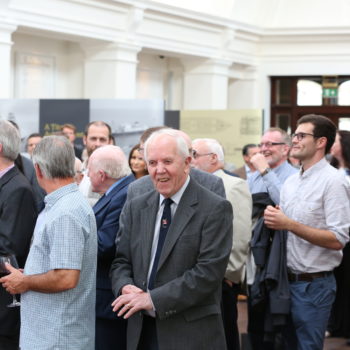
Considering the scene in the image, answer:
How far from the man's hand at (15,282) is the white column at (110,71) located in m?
8.60

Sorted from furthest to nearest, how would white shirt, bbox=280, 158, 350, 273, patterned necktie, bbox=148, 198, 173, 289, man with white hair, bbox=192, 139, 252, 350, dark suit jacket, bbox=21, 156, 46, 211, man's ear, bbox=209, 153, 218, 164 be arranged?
dark suit jacket, bbox=21, 156, 46, 211 → man's ear, bbox=209, 153, 218, 164 → man with white hair, bbox=192, 139, 252, 350 → white shirt, bbox=280, 158, 350, 273 → patterned necktie, bbox=148, 198, 173, 289

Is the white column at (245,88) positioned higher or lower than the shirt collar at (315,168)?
higher

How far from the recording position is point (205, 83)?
46.9 ft

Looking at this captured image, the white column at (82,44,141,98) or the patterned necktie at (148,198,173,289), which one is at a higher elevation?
the white column at (82,44,141,98)

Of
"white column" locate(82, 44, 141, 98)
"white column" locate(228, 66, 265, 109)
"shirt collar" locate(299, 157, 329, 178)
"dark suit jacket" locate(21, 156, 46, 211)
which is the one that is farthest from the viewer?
"white column" locate(228, 66, 265, 109)

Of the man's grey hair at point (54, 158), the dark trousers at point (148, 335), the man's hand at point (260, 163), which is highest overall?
the man's grey hair at point (54, 158)

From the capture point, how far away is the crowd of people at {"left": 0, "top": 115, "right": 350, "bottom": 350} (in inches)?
132

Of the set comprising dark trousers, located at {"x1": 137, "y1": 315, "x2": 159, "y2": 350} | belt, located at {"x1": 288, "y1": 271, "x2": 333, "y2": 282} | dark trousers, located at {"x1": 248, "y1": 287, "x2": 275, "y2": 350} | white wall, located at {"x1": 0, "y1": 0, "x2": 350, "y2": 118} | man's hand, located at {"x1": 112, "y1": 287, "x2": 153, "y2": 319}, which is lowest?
dark trousers, located at {"x1": 248, "y1": 287, "x2": 275, "y2": 350}

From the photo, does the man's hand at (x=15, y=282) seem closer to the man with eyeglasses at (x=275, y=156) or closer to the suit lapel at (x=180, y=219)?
the suit lapel at (x=180, y=219)

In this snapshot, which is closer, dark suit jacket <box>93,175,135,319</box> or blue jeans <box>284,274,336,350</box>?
dark suit jacket <box>93,175,135,319</box>

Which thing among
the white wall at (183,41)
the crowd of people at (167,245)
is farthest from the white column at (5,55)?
the crowd of people at (167,245)

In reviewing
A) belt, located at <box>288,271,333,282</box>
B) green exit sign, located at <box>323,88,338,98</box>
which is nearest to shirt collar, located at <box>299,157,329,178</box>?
belt, located at <box>288,271,333,282</box>

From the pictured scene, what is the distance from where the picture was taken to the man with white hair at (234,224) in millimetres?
5070

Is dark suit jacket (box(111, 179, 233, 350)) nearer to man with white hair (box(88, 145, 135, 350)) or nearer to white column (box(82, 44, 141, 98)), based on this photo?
man with white hair (box(88, 145, 135, 350))
